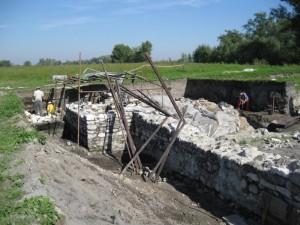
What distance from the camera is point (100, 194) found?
17.3 feet

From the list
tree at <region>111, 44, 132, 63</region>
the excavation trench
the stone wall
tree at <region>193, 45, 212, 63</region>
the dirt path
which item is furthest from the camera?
tree at <region>111, 44, 132, 63</region>

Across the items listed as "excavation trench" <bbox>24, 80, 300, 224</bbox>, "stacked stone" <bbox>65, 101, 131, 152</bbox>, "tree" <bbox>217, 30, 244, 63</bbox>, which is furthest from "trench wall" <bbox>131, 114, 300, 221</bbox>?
"tree" <bbox>217, 30, 244, 63</bbox>

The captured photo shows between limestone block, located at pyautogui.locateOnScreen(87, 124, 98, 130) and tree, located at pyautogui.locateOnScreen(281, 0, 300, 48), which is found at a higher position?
tree, located at pyautogui.locateOnScreen(281, 0, 300, 48)

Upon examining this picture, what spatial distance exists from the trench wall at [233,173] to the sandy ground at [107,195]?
0.33 m

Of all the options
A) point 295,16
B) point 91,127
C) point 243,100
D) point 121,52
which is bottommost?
point 91,127

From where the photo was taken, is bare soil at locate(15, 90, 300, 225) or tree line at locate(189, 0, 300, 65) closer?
bare soil at locate(15, 90, 300, 225)

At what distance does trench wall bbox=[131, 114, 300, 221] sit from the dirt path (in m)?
0.48

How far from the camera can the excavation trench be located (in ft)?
17.0

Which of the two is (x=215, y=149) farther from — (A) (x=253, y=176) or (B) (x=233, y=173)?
(A) (x=253, y=176)

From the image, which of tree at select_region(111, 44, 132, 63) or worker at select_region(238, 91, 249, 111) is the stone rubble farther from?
tree at select_region(111, 44, 132, 63)

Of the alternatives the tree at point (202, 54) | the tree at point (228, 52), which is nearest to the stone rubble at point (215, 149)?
the tree at point (228, 52)

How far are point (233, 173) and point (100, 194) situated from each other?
237cm

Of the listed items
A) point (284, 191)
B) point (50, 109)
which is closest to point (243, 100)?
point (50, 109)

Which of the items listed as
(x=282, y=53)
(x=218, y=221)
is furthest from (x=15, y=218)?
(x=282, y=53)
